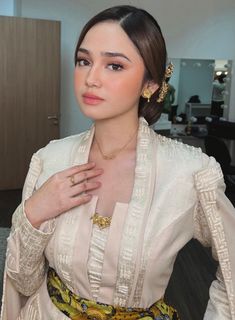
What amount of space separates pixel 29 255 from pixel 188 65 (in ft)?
13.6

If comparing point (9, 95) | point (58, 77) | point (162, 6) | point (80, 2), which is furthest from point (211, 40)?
point (9, 95)

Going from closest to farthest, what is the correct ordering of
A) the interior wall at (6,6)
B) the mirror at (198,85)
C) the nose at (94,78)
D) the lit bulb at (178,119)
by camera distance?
1. the nose at (94,78)
2. the interior wall at (6,6)
3. the mirror at (198,85)
4. the lit bulb at (178,119)

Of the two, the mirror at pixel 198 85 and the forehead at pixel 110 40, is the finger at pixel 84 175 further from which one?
the mirror at pixel 198 85

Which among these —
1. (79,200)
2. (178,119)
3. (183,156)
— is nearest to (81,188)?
(79,200)

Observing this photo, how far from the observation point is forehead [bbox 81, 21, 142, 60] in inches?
36.7

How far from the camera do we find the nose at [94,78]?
36.4 inches

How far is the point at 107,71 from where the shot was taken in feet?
3.06

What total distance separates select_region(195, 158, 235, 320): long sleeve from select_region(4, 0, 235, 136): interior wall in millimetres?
3846

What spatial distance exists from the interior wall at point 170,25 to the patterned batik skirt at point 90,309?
384 cm

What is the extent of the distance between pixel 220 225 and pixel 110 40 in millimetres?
526

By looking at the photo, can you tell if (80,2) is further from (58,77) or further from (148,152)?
(148,152)

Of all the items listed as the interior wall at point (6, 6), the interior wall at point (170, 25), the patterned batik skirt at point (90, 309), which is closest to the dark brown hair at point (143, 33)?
the patterned batik skirt at point (90, 309)

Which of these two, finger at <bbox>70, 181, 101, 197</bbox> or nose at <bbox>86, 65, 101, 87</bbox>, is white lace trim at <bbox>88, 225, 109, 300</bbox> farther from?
nose at <bbox>86, 65, 101, 87</bbox>

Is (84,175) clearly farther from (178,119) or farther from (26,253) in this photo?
(178,119)
